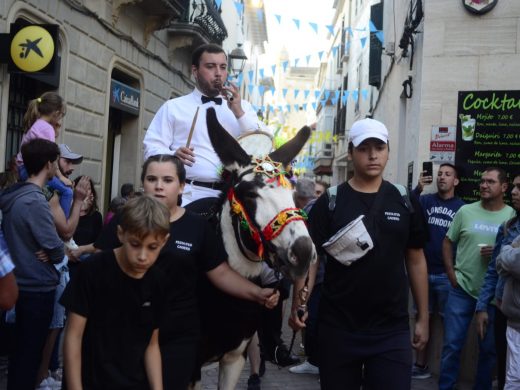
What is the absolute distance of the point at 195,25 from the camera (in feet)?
52.7

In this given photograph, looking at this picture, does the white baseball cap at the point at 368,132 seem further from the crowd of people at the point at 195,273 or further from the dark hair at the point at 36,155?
the dark hair at the point at 36,155

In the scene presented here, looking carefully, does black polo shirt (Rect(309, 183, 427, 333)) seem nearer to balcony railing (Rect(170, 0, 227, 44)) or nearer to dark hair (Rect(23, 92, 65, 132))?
dark hair (Rect(23, 92, 65, 132))

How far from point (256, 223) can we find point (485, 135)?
5.42 m

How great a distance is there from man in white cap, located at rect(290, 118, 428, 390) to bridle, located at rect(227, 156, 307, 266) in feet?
1.44

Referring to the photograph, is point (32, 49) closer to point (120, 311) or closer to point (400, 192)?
point (400, 192)

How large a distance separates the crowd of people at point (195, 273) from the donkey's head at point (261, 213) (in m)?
0.15

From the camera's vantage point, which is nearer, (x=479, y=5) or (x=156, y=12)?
(x=479, y=5)

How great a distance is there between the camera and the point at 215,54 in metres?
4.48

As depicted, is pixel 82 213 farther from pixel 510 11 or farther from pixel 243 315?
pixel 510 11

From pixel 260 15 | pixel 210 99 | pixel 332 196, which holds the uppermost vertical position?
pixel 260 15

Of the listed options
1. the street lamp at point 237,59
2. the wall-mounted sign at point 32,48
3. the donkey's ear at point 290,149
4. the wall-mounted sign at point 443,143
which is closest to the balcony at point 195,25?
the street lamp at point 237,59

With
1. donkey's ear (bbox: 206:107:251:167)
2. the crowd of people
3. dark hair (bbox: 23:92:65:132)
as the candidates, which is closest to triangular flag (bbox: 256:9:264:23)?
dark hair (bbox: 23:92:65:132)

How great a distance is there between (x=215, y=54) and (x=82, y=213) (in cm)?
339

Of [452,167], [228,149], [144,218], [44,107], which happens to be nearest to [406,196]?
[228,149]
